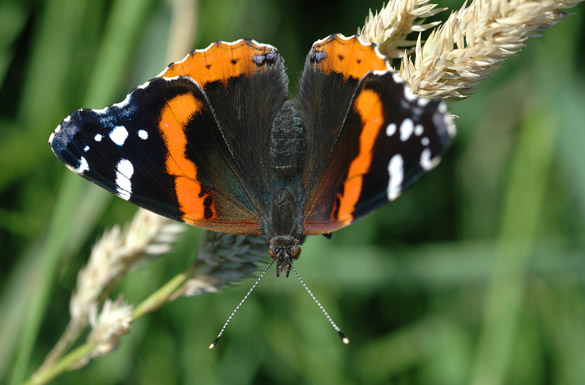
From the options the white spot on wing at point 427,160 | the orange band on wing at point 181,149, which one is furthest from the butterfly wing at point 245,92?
the white spot on wing at point 427,160

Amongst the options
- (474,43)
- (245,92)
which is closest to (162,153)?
(245,92)

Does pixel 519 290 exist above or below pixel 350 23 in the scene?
below

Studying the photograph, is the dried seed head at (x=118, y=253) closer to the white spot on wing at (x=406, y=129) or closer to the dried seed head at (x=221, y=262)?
the dried seed head at (x=221, y=262)

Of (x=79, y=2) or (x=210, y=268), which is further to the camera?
(x=79, y=2)

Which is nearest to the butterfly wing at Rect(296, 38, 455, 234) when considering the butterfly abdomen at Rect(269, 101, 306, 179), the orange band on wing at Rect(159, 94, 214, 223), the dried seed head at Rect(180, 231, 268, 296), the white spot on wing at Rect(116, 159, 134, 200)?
the butterfly abdomen at Rect(269, 101, 306, 179)

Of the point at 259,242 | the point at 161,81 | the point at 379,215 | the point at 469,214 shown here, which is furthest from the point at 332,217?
the point at 469,214

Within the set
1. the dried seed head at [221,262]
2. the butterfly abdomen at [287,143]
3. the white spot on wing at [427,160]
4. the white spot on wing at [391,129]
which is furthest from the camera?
the butterfly abdomen at [287,143]

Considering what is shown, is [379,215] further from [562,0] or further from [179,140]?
[562,0]
